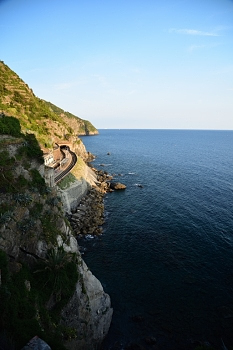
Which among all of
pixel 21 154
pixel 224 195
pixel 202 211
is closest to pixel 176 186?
pixel 224 195

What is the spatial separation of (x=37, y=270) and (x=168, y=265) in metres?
24.1

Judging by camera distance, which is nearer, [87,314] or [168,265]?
[87,314]

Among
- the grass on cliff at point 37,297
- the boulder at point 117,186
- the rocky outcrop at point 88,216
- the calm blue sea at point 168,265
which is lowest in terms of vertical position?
the calm blue sea at point 168,265

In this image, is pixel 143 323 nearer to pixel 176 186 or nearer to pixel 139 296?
pixel 139 296

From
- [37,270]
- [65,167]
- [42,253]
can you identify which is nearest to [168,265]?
[42,253]

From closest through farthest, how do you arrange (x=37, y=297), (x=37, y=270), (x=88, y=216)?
1. (x=37, y=297)
2. (x=37, y=270)
3. (x=88, y=216)

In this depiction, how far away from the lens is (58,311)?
69.3 ft

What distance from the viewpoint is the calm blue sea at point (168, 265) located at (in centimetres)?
2658

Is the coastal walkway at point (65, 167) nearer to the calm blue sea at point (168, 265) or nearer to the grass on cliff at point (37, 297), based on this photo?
the calm blue sea at point (168, 265)

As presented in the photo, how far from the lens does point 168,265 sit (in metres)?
37.0

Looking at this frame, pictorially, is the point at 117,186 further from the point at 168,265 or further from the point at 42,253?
the point at 42,253

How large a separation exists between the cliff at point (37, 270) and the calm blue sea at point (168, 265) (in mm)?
4964

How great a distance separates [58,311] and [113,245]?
22.1m

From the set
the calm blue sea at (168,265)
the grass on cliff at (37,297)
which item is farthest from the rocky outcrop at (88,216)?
the grass on cliff at (37,297)
